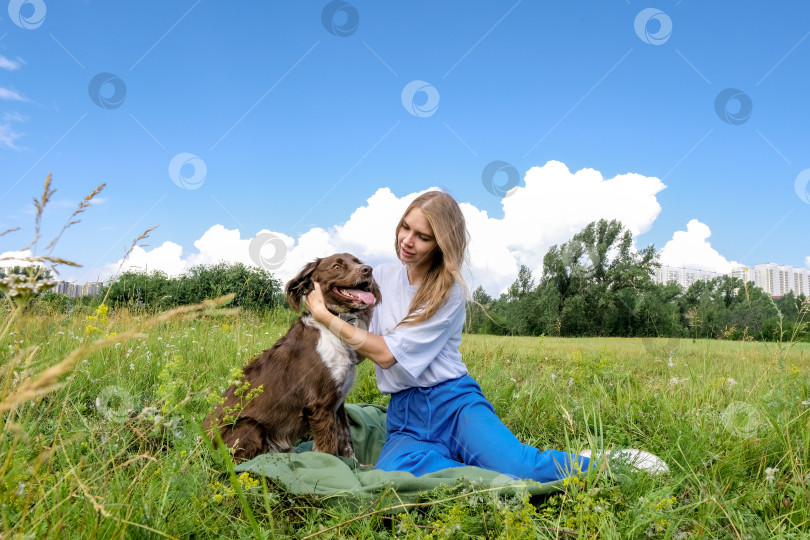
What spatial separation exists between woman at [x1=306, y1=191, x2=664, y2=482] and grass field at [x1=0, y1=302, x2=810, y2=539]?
2.00 feet

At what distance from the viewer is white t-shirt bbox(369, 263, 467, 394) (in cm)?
380

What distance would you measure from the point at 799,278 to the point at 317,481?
45875 millimetres

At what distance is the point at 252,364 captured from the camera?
4023 millimetres

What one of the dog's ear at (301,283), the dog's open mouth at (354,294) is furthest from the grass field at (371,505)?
the dog's open mouth at (354,294)

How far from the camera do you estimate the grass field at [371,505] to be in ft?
6.29

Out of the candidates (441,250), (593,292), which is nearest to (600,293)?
(593,292)

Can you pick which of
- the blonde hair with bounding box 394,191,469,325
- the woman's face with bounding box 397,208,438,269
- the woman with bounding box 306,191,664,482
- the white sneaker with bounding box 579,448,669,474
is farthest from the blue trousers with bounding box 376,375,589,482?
the woman's face with bounding box 397,208,438,269

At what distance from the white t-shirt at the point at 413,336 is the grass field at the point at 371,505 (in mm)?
1000

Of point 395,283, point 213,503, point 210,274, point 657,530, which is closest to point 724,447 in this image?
point 657,530

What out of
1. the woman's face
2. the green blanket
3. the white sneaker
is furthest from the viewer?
the woman's face

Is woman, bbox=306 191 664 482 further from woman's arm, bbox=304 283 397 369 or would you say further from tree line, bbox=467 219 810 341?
tree line, bbox=467 219 810 341

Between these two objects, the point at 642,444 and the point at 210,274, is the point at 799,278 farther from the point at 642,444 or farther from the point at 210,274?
the point at 642,444

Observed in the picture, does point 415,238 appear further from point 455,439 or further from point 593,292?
point 593,292

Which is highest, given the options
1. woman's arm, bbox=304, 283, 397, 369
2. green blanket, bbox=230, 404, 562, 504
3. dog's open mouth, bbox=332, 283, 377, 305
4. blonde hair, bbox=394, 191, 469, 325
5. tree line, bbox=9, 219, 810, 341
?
tree line, bbox=9, 219, 810, 341
